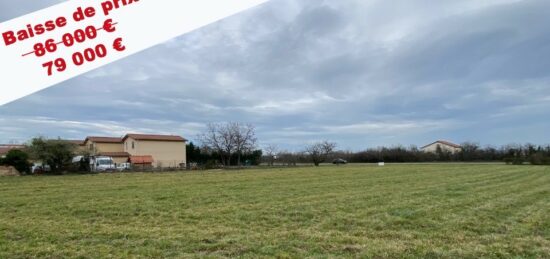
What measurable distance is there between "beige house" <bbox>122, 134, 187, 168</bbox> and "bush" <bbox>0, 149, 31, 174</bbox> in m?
16.1

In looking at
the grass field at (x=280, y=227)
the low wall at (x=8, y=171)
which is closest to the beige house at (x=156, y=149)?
the low wall at (x=8, y=171)

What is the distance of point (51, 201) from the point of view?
11.1 meters

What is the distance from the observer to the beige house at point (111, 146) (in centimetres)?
4694

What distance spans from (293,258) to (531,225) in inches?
196

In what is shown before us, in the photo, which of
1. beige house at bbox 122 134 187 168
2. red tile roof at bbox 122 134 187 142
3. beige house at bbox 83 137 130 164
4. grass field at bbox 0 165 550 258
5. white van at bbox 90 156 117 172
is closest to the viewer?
grass field at bbox 0 165 550 258

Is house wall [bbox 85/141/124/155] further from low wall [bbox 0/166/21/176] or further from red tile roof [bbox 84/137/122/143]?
low wall [bbox 0/166/21/176]

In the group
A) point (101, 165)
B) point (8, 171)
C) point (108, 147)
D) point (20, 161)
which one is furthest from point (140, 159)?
point (8, 171)

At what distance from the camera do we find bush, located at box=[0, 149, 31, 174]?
29.8 metres

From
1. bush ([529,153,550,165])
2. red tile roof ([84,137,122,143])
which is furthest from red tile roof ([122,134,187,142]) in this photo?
bush ([529,153,550,165])

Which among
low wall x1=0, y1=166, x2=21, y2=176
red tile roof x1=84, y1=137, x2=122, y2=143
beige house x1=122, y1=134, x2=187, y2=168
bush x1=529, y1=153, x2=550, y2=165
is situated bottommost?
bush x1=529, y1=153, x2=550, y2=165

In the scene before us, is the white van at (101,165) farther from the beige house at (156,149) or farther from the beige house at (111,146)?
the beige house at (111,146)

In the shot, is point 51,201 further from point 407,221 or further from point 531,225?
point 531,225

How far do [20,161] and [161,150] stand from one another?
20.1 metres

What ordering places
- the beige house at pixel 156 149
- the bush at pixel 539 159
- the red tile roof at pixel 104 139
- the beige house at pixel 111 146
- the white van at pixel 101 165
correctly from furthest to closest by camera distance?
the red tile roof at pixel 104 139 → the beige house at pixel 156 149 → the beige house at pixel 111 146 → the bush at pixel 539 159 → the white van at pixel 101 165
